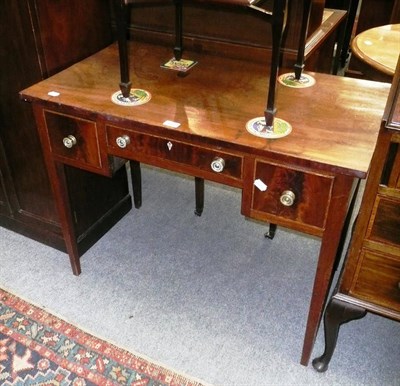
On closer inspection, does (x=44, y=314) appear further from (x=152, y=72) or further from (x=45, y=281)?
(x=152, y=72)

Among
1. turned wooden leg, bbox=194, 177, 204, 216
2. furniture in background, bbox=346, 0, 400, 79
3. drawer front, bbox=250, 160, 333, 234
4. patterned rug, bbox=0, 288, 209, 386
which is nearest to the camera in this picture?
drawer front, bbox=250, 160, 333, 234

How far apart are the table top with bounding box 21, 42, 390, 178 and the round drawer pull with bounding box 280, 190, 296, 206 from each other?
93mm

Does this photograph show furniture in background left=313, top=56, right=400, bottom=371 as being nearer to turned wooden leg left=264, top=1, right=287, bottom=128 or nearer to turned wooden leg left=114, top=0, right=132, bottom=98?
turned wooden leg left=264, top=1, right=287, bottom=128

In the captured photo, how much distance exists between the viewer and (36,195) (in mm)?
1898

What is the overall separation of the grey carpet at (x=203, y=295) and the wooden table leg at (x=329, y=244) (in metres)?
0.21

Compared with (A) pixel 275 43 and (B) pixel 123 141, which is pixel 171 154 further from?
(A) pixel 275 43

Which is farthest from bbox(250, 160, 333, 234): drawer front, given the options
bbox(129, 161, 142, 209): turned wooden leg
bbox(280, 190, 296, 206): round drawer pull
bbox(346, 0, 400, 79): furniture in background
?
bbox(346, 0, 400, 79): furniture in background

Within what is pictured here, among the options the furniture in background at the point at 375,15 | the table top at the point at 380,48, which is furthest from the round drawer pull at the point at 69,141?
the furniture in background at the point at 375,15

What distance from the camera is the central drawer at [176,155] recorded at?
1.24m

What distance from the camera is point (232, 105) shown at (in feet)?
4.45

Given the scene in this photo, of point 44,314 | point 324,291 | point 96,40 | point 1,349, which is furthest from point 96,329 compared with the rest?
point 96,40

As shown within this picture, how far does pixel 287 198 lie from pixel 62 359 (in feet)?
3.07

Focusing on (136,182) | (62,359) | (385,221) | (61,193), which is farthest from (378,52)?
(62,359)

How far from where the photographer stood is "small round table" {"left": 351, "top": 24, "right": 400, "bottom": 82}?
5.67ft
